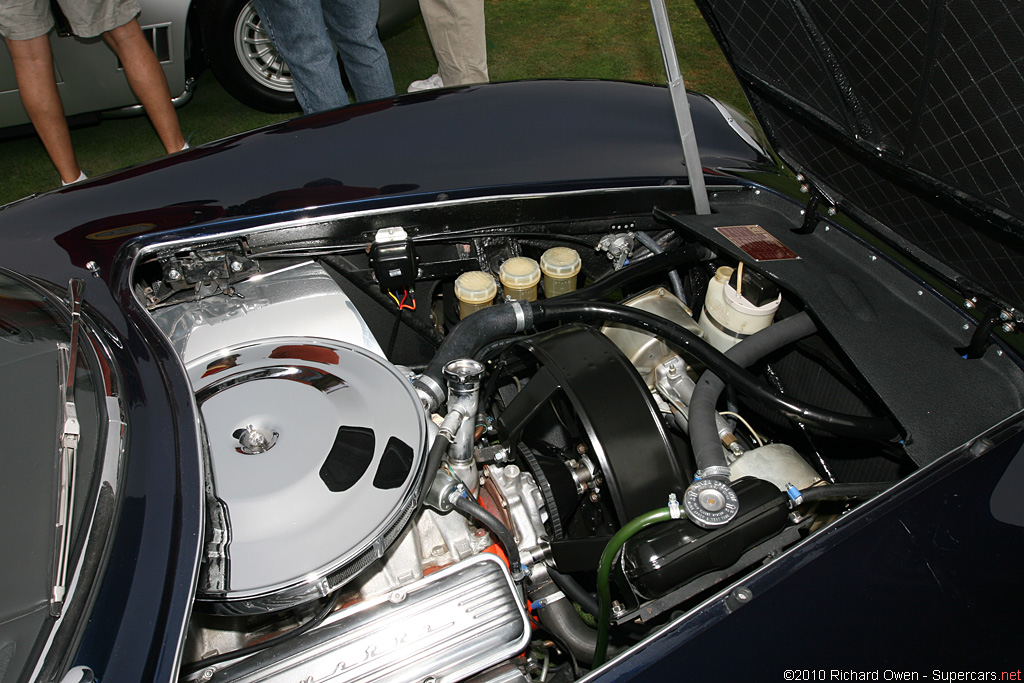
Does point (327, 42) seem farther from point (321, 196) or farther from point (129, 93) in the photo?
point (321, 196)

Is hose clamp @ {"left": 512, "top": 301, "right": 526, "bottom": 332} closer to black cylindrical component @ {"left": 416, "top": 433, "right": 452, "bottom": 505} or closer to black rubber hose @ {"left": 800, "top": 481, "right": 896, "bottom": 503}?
black cylindrical component @ {"left": 416, "top": 433, "right": 452, "bottom": 505}

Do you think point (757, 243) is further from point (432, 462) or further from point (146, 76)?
point (146, 76)

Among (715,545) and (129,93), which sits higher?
(129,93)

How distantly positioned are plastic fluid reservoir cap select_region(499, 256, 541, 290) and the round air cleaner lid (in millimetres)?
393

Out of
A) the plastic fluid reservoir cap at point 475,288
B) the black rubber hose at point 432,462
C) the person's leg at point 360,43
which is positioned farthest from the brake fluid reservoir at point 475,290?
the person's leg at point 360,43

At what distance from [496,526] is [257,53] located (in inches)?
119

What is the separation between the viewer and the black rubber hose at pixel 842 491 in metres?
1.02

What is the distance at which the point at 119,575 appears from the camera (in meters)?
0.79

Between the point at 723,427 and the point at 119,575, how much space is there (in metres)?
0.94

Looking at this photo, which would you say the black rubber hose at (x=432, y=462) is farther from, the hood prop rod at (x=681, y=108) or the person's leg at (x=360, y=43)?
the person's leg at (x=360, y=43)

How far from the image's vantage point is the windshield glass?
745 millimetres

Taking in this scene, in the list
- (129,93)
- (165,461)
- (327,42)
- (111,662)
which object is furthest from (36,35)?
(111,662)

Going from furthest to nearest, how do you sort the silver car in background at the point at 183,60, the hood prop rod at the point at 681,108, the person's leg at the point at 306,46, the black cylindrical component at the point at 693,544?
the silver car in background at the point at 183,60
the person's leg at the point at 306,46
the hood prop rod at the point at 681,108
the black cylindrical component at the point at 693,544

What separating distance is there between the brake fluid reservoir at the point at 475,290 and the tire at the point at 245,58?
2.40 m
